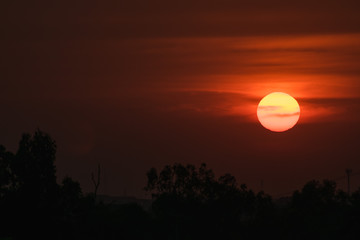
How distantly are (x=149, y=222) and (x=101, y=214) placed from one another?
955 centimetres

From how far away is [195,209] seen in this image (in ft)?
328

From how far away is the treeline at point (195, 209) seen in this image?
61.6 m

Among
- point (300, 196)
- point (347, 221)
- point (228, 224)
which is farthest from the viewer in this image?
point (300, 196)

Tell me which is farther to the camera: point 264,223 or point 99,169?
point 264,223

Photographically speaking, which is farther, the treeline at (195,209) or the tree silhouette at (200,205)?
the tree silhouette at (200,205)

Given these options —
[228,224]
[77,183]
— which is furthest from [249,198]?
[77,183]

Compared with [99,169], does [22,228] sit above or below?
below

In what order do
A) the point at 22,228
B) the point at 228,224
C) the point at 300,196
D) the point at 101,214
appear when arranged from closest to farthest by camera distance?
the point at 22,228 < the point at 101,214 < the point at 228,224 < the point at 300,196

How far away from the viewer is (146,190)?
101 meters

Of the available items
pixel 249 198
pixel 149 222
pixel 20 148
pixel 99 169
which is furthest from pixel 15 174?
pixel 249 198

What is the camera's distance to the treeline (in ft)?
202

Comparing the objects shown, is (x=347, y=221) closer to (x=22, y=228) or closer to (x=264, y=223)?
(x=264, y=223)

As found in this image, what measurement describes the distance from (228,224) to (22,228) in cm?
4067

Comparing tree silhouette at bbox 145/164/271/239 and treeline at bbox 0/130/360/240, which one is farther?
tree silhouette at bbox 145/164/271/239
